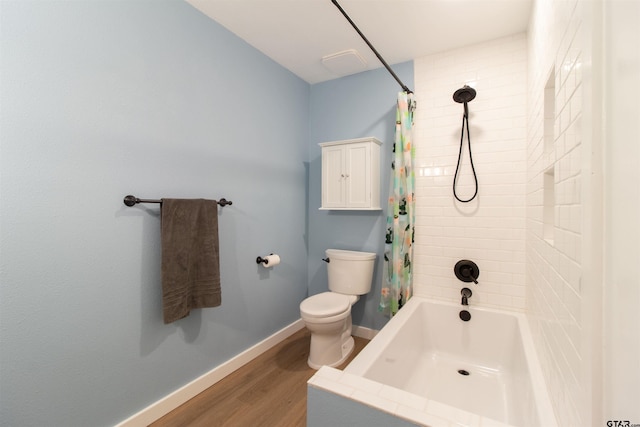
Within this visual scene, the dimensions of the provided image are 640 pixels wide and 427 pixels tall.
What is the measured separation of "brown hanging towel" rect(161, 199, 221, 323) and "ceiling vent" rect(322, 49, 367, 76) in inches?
62.0

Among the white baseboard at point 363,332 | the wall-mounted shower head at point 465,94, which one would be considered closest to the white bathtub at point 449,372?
the white baseboard at point 363,332

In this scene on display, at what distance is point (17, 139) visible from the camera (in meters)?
1.15

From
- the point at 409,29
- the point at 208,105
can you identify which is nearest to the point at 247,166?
the point at 208,105

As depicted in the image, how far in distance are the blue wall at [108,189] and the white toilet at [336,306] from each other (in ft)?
1.81

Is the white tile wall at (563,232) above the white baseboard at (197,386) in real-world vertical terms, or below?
above

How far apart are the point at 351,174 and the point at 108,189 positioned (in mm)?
1748

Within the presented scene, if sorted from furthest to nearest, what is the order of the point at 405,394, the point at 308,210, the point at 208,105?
the point at 308,210 → the point at 208,105 → the point at 405,394

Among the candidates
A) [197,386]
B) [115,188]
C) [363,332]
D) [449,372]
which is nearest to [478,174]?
[449,372]

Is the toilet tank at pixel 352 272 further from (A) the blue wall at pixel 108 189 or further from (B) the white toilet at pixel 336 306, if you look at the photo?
(A) the blue wall at pixel 108 189

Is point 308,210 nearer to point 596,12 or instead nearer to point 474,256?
point 474,256

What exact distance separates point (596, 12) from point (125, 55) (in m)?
1.89

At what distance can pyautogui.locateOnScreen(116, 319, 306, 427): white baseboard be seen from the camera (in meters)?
1.55

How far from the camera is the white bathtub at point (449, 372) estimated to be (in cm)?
103

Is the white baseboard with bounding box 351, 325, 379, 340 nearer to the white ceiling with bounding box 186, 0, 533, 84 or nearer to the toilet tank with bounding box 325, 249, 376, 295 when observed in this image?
the toilet tank with bounding box 325, 249, 376, 295
